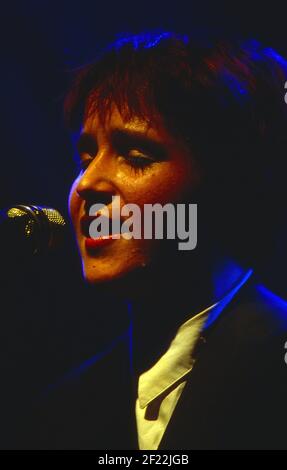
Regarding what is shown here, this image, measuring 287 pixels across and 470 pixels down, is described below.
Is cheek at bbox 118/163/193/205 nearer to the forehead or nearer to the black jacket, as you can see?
the forehead

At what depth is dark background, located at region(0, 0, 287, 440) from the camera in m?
2.02

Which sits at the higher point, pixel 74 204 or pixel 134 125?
pixel 134 125

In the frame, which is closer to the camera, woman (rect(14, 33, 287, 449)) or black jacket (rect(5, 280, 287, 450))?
black jacket (rect(5, 280, 287, 450))

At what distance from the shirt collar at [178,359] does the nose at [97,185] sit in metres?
0.47

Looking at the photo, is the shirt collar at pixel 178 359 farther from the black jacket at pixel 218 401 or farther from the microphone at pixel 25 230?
the microphone at pixel 25 230

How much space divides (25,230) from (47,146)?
3.62 feet

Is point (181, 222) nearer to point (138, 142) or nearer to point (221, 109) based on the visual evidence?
point (138, 142)

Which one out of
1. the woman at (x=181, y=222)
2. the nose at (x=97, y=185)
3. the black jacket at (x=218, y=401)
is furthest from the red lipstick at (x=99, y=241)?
the black jacket at (x=218, y=401)

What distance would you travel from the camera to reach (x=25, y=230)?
123 cm

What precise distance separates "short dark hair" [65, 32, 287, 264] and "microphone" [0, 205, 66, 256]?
16.3 inches

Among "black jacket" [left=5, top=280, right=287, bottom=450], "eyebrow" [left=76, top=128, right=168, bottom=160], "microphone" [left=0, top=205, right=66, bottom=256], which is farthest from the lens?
"eyebrow" [left=76, top=128, right=168, bottom=160]

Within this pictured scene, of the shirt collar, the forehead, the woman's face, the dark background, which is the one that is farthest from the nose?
the dark background

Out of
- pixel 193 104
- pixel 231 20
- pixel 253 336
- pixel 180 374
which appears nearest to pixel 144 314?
pixel 180 374

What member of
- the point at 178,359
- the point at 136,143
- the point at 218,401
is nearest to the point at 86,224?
the point at 136,143
